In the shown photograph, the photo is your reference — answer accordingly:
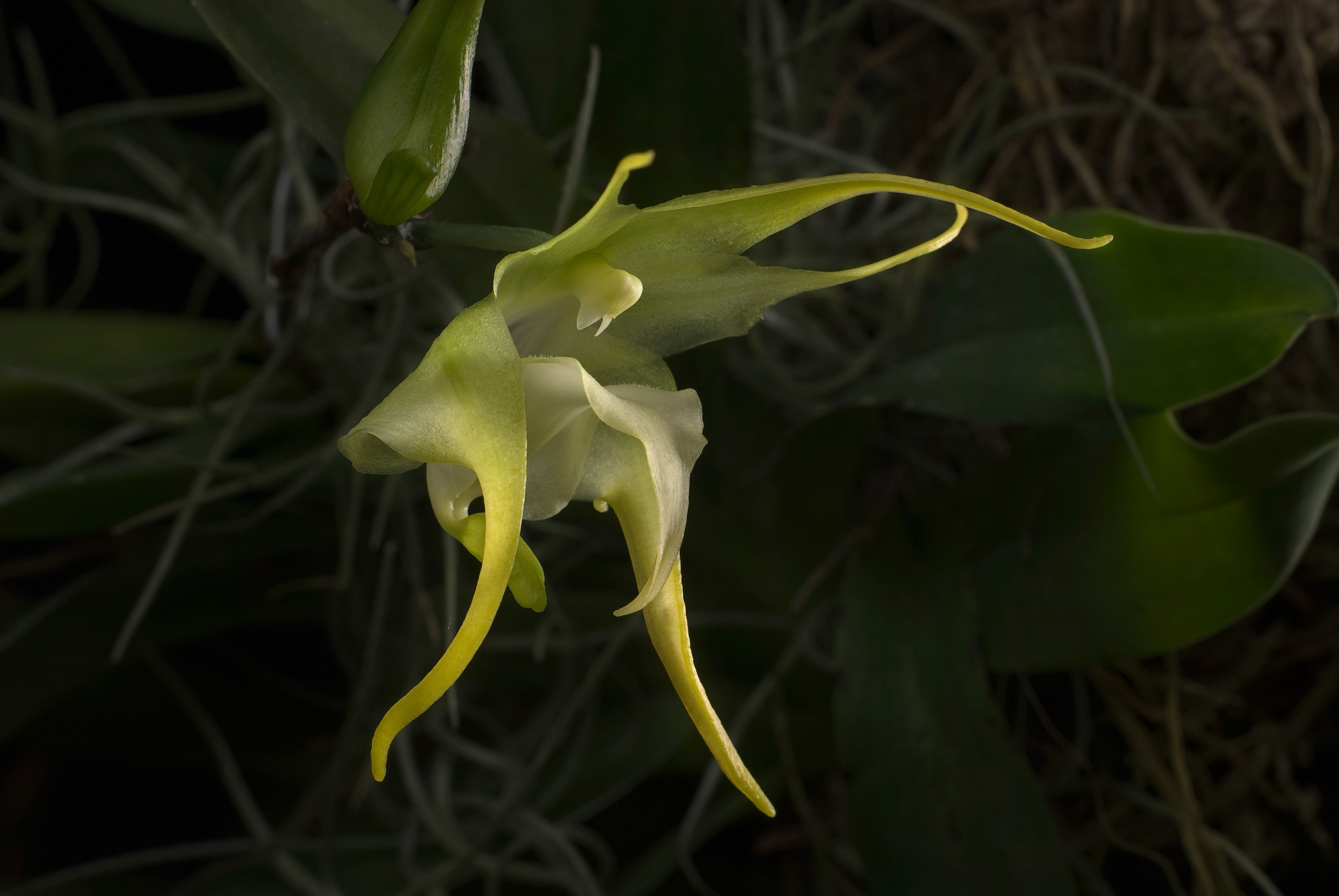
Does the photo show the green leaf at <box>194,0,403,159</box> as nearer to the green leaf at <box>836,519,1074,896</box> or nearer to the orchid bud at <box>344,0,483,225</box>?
the orchid bud at <box>344,0,483,225</box>

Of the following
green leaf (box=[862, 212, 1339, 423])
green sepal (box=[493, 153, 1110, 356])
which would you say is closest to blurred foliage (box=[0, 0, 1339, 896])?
green leaf (box=[862, 212, 1339, 423])

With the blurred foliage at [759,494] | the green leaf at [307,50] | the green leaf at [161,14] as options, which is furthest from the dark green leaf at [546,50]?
the green leaf at [161,14]

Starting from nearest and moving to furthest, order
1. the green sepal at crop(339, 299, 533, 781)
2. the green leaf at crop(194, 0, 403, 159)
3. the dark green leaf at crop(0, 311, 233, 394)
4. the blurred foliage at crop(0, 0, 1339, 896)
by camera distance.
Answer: the green sepal at crop(339, 299, 533, 781)
the green leaf at crop(194, 0, 403, 159)
the blurred foliage at crop(0, 0, 1339, 896)
the dark green leaf at crop(0, 311, 233, 394)

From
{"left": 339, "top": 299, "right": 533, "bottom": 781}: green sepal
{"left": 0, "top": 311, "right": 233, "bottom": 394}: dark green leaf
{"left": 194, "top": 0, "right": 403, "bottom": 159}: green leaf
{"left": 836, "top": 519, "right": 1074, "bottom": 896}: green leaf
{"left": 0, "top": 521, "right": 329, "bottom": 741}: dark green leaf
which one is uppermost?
{"left": 194, "top": 0, "right": 403, "bottom": 159}: green leaf

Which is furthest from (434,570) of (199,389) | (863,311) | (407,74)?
(407,74)

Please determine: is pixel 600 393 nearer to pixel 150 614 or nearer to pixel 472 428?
pixel 472 428

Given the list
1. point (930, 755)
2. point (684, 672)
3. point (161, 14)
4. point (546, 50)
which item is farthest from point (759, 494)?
point (161, 14)
